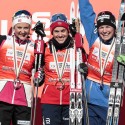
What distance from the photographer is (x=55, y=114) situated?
456 cm

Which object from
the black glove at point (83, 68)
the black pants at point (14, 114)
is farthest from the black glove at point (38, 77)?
the black glove at point (83, 68)

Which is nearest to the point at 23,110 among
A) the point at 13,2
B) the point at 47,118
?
the point at 47,118

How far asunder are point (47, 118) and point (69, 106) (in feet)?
0.80

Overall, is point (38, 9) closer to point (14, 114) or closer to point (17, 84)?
point (17, 84)

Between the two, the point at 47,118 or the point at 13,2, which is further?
the point at 13,2

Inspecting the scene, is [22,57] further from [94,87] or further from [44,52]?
[94,87]

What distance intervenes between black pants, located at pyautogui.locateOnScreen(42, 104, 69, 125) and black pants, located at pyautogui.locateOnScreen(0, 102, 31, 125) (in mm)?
198

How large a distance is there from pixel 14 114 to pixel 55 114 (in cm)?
43

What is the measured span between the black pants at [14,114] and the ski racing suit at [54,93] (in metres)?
0.18

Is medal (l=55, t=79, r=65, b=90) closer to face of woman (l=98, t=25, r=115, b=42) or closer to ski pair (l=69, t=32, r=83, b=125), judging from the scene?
ski pair (l=69, t=32, r=83, b=125)

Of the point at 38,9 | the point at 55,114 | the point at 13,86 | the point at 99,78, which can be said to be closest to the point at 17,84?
the point at 13,86

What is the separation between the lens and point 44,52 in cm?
473

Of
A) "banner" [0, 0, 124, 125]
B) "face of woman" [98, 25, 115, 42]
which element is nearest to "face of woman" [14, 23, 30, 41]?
"face of woman" [98, 25, 115, 42]

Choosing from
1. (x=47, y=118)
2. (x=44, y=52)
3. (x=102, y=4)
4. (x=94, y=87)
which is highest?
(x=102, y=4)
